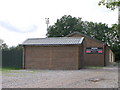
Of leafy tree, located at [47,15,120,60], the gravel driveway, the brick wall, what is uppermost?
leafy tree, located at [47,15,120,60]

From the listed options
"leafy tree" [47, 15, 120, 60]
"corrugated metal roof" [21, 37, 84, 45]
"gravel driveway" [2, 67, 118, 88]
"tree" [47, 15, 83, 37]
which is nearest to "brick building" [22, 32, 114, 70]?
"corrugated metal roof" [21, 37, 84, 45]

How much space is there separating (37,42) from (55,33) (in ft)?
121

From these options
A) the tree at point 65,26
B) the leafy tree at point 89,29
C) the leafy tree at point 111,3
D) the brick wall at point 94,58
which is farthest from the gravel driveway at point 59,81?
the leafy tree at point 89,29

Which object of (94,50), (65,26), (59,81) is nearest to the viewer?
(59,81)

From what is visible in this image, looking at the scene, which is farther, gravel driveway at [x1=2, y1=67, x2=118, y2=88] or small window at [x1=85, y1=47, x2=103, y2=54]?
small window at [x1=85, y1=47, x2=103, y2=54]

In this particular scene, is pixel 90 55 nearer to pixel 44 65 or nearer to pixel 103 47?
pixel 103 47

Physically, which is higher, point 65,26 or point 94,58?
point 65,26

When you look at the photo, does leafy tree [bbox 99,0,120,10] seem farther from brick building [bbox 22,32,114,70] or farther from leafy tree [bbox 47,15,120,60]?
leafy tree [bbox 47,15,120,60]

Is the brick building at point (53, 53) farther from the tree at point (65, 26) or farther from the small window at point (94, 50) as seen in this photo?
the tree at point (65, 26)

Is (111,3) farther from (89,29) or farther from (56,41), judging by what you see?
(89,29)

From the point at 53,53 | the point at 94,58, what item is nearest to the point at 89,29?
the point at 94,58

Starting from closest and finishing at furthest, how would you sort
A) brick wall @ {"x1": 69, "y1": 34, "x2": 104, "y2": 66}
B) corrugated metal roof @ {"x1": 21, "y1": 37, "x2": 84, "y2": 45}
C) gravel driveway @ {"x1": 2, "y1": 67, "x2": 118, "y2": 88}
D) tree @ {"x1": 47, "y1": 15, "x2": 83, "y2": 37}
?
A: gravel driveway @ {"x1": 2, "y1": 67, "x2": 118, "y2": 88} → corrugated metal roof @ {"x1": 21, "y1": 37, "x2": 84, "y2": 45} → brick wall @ {"x1": 69, "y1": 34, "x2": 104, "y2": 66} → tree @ {"x1": 47, "y1": 15, "x2": 83, "y2": 37}

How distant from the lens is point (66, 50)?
27875 millimetres

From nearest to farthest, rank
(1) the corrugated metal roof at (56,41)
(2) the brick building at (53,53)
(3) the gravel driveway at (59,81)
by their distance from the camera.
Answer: (3) the gravel driveway at (59,81) < (2) the brick building at (53,53) < (1) the corrugated metal roof at (56,41)
